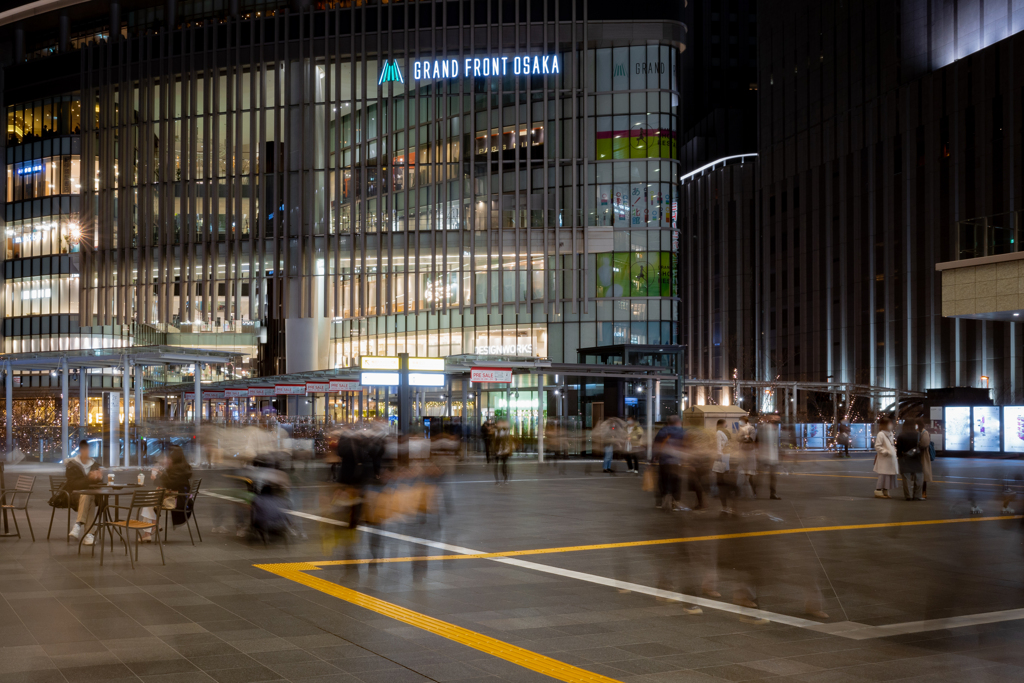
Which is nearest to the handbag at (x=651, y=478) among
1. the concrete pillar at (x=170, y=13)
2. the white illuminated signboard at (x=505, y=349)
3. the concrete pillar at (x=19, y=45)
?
the white illuminated signboard at (x=505, y=349)

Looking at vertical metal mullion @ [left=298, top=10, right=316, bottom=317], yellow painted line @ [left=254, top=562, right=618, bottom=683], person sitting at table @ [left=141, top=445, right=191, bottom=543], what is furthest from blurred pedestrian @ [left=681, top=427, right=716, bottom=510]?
vertical metal mullion @ [left=298, top=10, right=316, bottom=317]

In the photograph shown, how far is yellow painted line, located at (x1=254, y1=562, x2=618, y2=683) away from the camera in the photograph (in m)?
7.06

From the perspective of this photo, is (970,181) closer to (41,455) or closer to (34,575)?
(41,455)

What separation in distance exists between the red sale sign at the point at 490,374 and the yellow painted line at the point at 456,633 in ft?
70.2

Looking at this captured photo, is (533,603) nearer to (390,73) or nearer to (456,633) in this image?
(456,633)

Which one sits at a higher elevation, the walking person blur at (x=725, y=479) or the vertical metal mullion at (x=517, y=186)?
the vertical metal mullion at (x=517, y=186)

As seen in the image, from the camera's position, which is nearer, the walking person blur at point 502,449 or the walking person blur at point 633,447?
the walking person blur at point 502,449

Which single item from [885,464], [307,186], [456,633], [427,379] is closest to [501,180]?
[307,186]

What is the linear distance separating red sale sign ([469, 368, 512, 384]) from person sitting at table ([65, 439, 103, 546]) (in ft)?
60.9

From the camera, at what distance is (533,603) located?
9688 millimetres

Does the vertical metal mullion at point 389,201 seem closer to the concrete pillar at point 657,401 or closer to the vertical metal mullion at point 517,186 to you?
the vertical metal mullion at point 517,186

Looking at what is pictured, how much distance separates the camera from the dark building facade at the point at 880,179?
66.7 meters

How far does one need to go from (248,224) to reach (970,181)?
48460 mm

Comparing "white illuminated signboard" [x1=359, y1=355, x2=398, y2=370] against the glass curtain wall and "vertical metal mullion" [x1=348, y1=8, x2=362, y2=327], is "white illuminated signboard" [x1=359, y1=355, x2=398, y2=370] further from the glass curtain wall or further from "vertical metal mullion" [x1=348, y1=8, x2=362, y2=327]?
"vertical metal mullion" [x1=348, y1=8, x2=362, y2=327]
